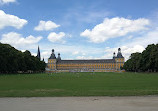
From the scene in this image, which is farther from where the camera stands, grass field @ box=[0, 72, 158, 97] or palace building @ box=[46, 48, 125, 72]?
palace building @ box=[46, 48, 125, 72]

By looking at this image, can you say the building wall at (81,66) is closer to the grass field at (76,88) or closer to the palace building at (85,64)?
the palace building at (85,64)

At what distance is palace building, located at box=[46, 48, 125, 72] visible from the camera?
524ft

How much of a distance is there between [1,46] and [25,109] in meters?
45.7

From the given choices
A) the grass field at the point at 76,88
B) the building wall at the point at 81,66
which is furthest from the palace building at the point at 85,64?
the grass field at the point at 76,88

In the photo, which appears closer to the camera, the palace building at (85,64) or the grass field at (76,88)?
the grass field at (76,88)

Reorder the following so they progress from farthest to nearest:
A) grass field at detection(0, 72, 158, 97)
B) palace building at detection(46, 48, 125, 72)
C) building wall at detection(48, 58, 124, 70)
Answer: building wall at detection(48, 58, 124, 70) → palace building at detection(46, 48, 125, 72) → grass field at detection(0, 72, 158, 97)

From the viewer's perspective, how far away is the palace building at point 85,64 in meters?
160

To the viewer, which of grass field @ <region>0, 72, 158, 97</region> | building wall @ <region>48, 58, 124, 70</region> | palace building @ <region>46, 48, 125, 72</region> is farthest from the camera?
building wall @ <region>48, 58, 124, 70</region>

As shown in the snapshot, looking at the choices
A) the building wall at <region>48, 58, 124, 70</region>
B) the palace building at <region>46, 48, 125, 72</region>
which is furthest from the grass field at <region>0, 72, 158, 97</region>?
the building wall at <region>48, 58, 124, 70</region>

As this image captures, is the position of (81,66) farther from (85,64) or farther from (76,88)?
(76,88)

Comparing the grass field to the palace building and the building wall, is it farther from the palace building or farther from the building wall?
the building wall

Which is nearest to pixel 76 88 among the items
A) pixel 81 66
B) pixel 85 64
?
pixel 85 64

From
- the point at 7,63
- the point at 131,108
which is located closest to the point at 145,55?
the point at 7,63

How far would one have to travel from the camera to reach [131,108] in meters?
7.10
